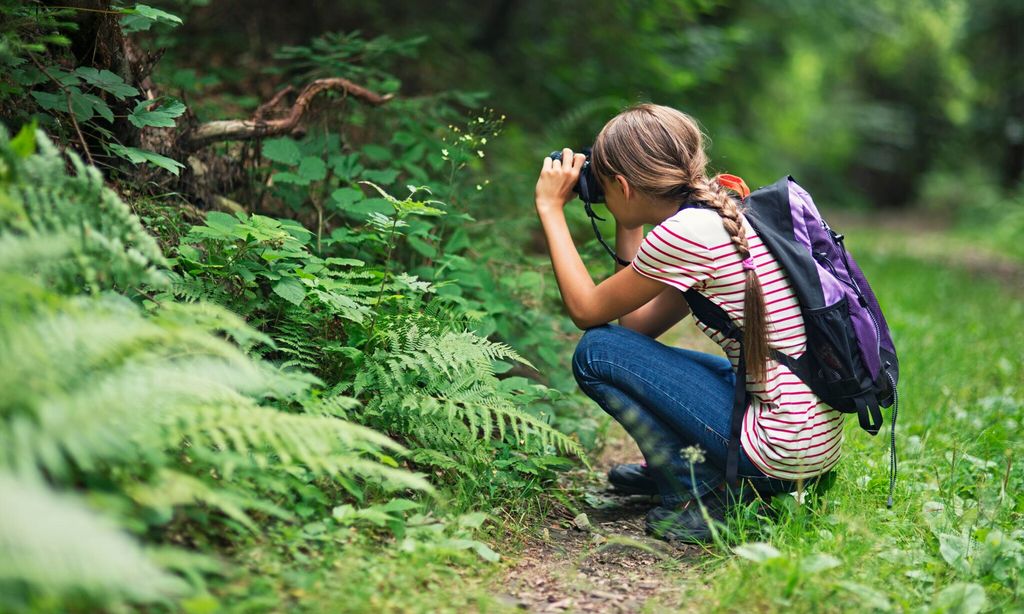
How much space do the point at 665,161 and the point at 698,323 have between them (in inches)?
21.2

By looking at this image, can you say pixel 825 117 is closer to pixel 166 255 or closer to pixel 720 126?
pixel 720 126

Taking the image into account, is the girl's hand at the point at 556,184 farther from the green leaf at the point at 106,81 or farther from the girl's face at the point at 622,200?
the green leaf at the point at 106,81

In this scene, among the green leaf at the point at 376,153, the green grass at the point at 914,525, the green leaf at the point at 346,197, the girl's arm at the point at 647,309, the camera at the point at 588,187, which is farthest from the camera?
the green leaf at the point at 376,153

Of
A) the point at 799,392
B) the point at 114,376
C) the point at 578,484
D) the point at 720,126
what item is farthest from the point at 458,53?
the point at 114,376

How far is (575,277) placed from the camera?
2.73 m

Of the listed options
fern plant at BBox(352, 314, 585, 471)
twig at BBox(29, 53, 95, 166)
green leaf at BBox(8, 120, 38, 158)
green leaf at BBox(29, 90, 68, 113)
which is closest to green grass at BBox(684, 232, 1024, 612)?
fern plant at BBox(352, 314, 585, 471)

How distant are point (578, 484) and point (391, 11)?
12.8 ft

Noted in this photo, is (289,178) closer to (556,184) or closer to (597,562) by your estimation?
(556,184)

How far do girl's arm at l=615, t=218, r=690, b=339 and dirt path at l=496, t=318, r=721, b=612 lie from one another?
0.66 meters

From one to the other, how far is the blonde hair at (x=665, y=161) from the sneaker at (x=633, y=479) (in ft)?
2.23

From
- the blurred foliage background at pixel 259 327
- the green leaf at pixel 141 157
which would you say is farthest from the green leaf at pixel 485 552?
the green leaf at pixel 141 157

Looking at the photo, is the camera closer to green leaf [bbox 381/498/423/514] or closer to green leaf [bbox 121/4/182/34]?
green leaf [bbox 381/498/423/514]

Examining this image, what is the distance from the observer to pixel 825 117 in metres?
19.9

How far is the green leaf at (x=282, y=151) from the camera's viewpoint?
10.8ft
